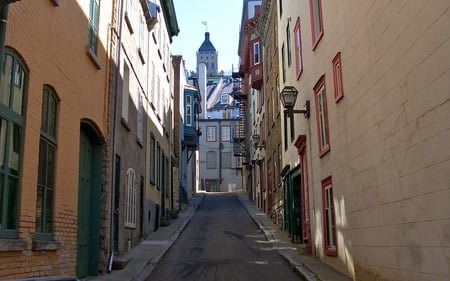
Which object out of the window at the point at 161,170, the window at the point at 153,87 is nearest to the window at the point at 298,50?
the window at the point at 153,87

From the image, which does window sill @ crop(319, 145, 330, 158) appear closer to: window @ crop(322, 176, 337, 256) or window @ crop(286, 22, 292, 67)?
window @ crop(322, 176, 337, 256)

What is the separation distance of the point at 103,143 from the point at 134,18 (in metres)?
5.63

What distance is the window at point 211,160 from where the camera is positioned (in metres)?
65.1

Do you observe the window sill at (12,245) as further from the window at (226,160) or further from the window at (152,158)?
the window at (226,160)

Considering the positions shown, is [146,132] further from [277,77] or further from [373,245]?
[373,245]

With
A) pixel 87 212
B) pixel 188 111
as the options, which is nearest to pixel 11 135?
pixel 87 212

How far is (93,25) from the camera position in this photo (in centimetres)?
1127

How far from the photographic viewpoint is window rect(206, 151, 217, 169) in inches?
2564

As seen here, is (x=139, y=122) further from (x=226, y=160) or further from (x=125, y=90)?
(x=226, y=160)

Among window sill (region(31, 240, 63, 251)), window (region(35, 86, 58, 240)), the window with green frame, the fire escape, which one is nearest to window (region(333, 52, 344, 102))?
window (region(35, 86, 58, 240))

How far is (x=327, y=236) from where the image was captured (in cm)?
1307

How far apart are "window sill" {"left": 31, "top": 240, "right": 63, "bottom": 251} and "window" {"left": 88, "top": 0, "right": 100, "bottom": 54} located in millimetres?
4176

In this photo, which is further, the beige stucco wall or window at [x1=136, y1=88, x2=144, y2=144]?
window at [x1=136, y1=88, x2=144, y2=144]

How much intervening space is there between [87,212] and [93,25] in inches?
159
